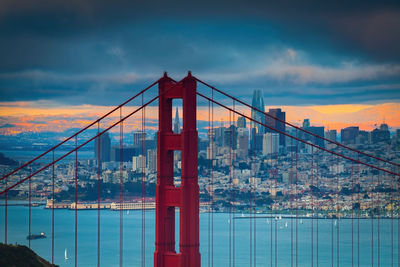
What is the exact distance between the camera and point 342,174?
124m

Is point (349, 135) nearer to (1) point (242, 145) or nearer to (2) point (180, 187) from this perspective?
(1) point (242, 145)

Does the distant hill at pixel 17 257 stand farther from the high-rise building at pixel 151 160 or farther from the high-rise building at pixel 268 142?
the high-rise building at pixel 268 142

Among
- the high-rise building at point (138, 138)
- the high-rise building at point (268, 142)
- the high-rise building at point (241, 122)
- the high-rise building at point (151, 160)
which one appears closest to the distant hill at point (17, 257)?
the high-rise building at point (138, 138)

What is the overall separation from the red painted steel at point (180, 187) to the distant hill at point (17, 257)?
3.94 metres

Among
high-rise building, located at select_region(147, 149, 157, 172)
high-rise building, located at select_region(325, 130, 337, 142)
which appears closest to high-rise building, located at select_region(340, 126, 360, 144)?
high-rise building, located at select_region(325, 130, 337, 142)

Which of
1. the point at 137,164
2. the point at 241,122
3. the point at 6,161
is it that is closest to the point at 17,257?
the point at 6,161

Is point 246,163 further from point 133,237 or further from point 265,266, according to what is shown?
point 265,266

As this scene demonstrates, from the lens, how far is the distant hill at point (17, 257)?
19234 millimetres

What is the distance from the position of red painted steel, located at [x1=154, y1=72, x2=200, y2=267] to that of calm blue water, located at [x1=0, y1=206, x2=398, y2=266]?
5583cm

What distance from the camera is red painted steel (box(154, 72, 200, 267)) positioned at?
1703 cm

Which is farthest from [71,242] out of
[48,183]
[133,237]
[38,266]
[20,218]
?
[38,266]

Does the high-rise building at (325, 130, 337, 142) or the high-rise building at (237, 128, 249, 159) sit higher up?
the high-rise building at (325, 130, 337, 142)

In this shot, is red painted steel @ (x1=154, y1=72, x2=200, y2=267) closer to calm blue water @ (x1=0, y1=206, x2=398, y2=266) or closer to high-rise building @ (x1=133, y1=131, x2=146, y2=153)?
calm blue water @ (x1=0, y1=206, x2=398, y2=266)

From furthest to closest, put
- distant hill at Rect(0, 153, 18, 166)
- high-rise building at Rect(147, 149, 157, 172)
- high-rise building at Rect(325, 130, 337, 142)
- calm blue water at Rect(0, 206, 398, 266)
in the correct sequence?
high-rise building at Rect(325, 130, 337, 142) < high-rise building at Rect(147, 149, 157, 172) < distant hill at Rect(0, 153, 18, 166) < calm blue water at Rect(0, 206, 398, 266)
